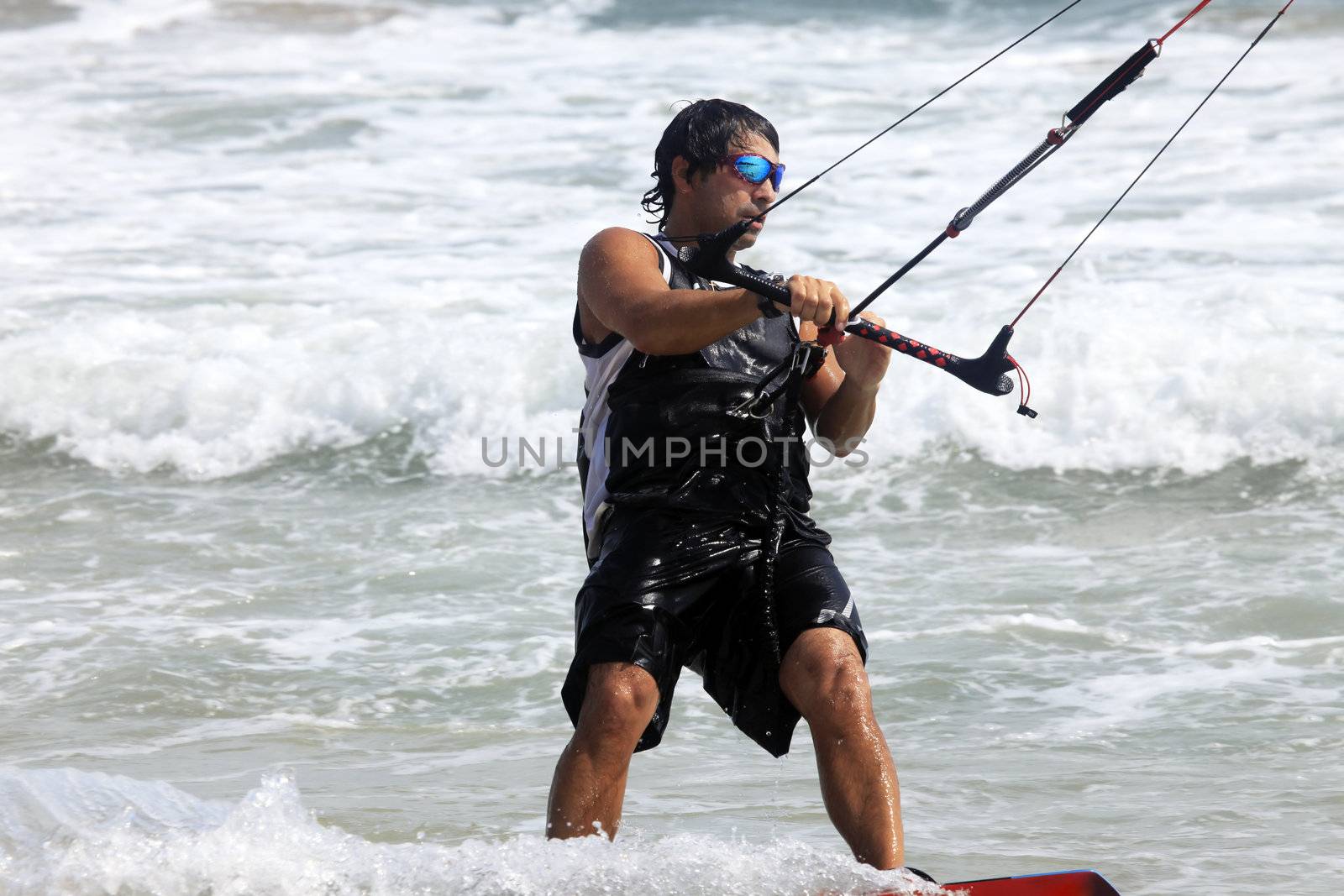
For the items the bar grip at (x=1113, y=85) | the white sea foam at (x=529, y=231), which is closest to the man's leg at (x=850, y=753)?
the bar grip at (x=1113, y=85)

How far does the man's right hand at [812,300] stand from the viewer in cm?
285

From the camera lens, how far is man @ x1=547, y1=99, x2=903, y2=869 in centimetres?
296

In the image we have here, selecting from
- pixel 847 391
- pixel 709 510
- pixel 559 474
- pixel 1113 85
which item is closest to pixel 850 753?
pixel 709 510

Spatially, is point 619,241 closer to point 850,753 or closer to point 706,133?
point 706,133

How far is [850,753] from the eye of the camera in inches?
117

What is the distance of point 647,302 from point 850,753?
35.1 inches

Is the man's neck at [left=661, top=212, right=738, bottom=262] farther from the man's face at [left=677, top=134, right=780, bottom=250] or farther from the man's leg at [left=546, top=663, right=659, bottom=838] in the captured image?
the man's leg at [left=546, top=663, right=659, bottom=838]

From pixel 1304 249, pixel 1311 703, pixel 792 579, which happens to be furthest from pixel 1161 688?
pixel 1304 249

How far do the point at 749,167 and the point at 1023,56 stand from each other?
45.0 feet

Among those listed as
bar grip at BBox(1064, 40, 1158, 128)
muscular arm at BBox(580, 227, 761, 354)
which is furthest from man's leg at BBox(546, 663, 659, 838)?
bar grip at BBox(1064, 40, 1158, 128)

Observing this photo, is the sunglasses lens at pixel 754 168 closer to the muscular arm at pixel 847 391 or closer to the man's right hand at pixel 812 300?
the muscular arm at pixel 847 391

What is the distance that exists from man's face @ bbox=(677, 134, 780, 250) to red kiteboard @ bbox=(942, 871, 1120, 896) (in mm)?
1293

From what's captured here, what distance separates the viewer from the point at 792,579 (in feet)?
10.4

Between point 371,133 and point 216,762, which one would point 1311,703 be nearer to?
point 216,762
